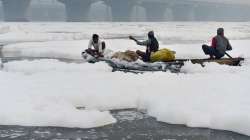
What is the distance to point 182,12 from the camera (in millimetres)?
141375

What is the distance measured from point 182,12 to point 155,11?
14.5 metres

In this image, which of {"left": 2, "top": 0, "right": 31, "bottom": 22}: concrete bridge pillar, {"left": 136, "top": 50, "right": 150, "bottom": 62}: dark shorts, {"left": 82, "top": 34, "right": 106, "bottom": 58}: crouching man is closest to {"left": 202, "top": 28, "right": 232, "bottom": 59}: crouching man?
{"left": 136, "top": 50, "right": 150, "bottom": 62}: dark shorts

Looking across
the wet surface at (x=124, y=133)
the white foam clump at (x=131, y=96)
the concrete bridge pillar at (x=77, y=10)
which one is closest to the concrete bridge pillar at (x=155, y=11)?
the concrete bridge pillar at (x=77, y=10)

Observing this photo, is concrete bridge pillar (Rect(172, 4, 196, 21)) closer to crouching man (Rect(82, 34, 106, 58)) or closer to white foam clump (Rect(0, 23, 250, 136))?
crouching man (Rect(82, 34, 106, 58))

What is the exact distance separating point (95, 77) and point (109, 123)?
14.4 ft

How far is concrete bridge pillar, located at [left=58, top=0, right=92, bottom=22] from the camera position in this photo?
107125 mm

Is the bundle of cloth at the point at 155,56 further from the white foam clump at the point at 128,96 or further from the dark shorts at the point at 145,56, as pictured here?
the white foam clump at the point at 128,96

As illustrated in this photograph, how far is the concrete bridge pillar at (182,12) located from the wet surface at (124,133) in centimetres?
12674

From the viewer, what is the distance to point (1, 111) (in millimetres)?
8789

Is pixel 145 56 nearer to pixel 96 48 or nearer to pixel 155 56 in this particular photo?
pixel 155 56

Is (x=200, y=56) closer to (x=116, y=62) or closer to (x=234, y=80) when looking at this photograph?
(x=116, y=62)

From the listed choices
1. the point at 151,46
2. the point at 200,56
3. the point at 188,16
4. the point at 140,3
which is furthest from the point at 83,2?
the point at 151,46

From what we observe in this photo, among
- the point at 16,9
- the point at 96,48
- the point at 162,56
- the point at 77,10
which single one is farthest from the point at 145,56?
the point at 77,10

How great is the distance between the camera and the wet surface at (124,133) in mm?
7594
